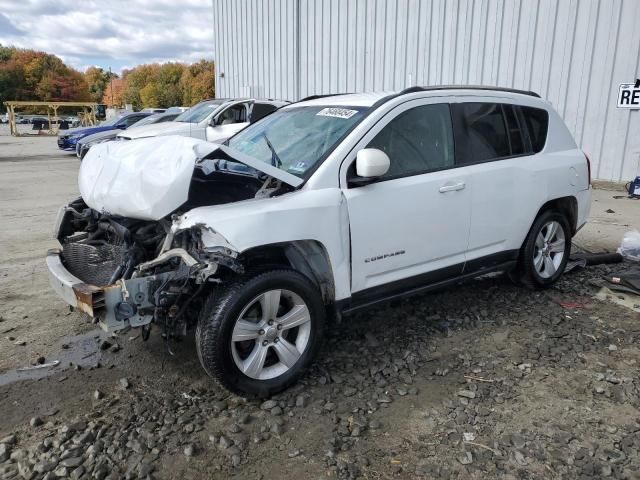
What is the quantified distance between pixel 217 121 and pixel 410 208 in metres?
9.56

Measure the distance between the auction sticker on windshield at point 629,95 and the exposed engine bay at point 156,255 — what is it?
9.73 meters

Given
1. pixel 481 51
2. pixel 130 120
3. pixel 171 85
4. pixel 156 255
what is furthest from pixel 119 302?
pixel 171 85

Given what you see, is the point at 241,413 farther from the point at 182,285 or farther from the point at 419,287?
the point at 419,287

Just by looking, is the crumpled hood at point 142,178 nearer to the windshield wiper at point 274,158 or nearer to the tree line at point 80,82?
the windshield wiper at point 274,158

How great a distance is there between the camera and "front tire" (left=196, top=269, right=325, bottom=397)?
2904mm

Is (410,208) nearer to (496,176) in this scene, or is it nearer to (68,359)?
(496,176)

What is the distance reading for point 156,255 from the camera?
Answer: 342 centimetres

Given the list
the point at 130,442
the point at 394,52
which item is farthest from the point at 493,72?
the point at 130,442

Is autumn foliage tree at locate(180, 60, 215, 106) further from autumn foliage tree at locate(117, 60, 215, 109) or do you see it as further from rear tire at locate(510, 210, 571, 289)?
rear tire at locate(510, 210, 571, 289)

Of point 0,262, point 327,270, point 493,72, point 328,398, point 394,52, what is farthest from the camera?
point 394,52

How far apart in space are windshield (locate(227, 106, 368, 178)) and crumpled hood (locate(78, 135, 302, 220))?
0.28m

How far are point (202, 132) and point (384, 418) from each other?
10114 millimetres

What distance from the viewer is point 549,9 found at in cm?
1093

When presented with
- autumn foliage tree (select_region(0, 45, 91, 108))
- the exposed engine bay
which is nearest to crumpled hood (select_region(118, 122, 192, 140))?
the exposed engine bay
